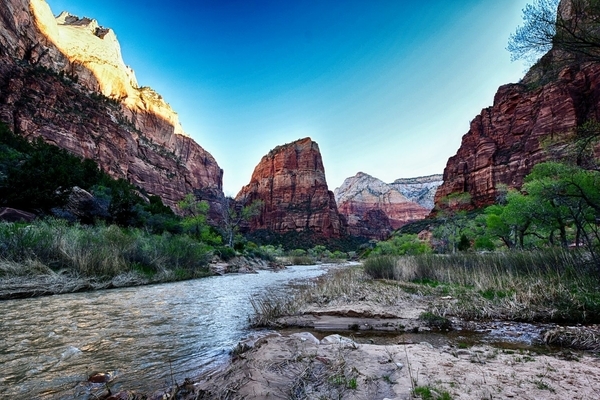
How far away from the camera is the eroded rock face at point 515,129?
5591cm

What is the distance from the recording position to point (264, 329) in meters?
5.90

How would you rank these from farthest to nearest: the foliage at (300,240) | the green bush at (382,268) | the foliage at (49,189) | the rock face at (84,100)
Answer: the foliage at (300,240)
the rock face at (84,100)
the foliage at (49,189)
the green bush at (382,268)

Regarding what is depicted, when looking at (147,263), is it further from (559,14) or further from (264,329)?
(559,14)

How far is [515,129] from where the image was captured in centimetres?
6844

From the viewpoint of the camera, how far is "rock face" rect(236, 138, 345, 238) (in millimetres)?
121938

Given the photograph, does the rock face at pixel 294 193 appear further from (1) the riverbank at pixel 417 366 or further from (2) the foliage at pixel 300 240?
(1) the riverbank at pixel 417 366

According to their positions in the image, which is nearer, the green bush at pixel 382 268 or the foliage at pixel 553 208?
the foliage at pixel 553 208

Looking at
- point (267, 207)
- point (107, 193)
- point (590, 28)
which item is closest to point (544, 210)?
point (590, 28)

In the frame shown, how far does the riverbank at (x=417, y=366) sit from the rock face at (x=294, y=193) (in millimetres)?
111857

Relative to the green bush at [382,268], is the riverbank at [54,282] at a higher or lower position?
higher

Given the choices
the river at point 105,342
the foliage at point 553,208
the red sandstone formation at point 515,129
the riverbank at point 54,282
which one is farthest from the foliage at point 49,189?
the red sandstone formation at point 515,129

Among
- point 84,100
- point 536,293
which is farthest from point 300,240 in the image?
point 536,293

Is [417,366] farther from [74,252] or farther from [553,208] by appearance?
[553,208]

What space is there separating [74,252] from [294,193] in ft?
407
